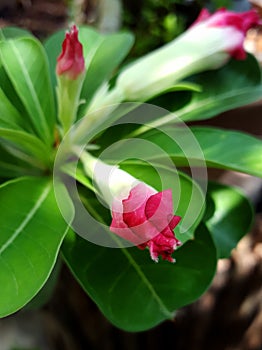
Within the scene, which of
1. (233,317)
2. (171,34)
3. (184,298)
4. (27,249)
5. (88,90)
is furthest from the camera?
(171,34)

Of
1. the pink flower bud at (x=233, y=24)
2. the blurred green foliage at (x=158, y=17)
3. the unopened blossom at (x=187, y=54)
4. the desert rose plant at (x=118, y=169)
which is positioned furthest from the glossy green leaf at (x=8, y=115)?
the blurred green foliage at (x=158, y=17)

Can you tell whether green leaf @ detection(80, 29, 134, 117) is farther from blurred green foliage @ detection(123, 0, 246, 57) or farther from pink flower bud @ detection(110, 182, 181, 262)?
blurred green foliage @ detection(123, 0, 246, 57)

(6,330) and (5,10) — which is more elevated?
(5,10)

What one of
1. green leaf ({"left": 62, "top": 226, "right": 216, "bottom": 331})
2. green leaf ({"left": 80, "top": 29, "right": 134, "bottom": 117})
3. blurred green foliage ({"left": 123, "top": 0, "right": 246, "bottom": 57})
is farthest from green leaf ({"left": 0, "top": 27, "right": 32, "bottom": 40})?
blurred green foliage ({"left": 123, "top": 0, "right": 246, "bottom": 57})

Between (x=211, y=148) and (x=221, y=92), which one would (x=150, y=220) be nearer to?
(x=211, y=148)

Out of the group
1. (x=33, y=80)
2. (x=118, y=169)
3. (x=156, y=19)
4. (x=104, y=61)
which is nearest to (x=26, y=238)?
(x=118, y=169)

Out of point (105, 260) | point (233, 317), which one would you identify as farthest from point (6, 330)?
point (105, 260)

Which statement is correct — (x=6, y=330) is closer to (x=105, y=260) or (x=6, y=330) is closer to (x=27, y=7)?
(x=105, y=260)
